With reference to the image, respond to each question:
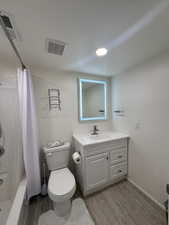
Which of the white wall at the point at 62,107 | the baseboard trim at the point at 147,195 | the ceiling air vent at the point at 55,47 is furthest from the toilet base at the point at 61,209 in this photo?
the ceiling air vent at the point at 55,47

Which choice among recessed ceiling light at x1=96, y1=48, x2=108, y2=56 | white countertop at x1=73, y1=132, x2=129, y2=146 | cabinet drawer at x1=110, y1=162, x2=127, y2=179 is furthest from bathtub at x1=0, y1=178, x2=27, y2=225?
recessed ceiling light at x1=96, y1=48, x2=108, y2=56

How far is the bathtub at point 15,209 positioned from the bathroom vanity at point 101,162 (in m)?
0.84

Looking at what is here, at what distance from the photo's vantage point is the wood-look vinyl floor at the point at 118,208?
1264 mm

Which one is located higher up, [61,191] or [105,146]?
[105,146]

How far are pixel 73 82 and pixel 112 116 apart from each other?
1.22 m

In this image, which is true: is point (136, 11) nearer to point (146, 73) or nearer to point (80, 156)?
point (146, 73)

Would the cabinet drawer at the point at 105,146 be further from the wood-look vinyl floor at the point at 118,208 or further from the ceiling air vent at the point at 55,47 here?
the ceiling air vent at the point at 55,47

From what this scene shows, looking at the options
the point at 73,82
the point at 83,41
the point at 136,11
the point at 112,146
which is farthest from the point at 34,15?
the point at 112,146

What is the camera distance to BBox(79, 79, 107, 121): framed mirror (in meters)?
2.11

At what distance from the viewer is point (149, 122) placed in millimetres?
1545

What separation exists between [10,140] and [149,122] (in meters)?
2.11

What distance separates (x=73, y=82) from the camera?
79.4 inches

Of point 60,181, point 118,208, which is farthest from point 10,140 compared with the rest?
point 118,208

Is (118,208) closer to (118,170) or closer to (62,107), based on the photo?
(118,170)
